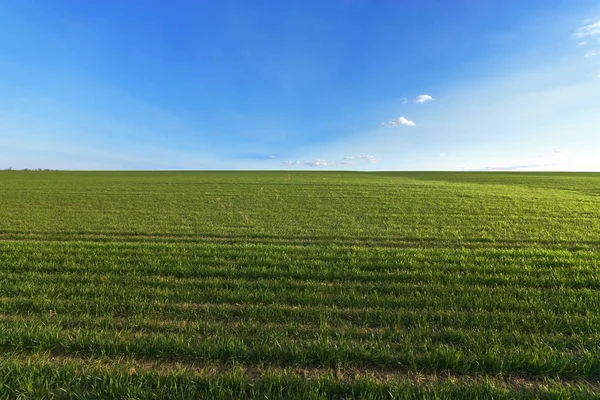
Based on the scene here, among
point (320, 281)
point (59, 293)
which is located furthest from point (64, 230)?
point (320, 281)

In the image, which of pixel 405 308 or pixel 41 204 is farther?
pixel 41 204

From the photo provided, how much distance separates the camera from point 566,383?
11.1 feet

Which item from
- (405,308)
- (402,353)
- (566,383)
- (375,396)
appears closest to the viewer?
(375,396)

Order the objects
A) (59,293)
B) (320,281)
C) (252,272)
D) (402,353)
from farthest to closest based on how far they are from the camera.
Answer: (252,272) → (320,281) → (59,293) → (402,353)

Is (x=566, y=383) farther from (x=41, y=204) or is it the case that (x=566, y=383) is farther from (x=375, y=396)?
(x=41, y=204)

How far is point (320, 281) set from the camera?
619 cm

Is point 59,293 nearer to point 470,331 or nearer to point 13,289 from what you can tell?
point 13,289

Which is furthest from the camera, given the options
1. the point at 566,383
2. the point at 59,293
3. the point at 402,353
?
the point at 59,293

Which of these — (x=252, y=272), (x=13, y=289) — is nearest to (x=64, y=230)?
(x=13, y=289)

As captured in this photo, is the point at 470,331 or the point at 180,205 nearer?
the point at 470,331

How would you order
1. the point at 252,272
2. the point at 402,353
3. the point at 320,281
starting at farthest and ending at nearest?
the point at 252,272 → the point at 320,281 → the point at 402,353

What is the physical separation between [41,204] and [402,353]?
2363 cm

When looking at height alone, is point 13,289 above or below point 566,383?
above

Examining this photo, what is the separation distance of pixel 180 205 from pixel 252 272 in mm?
13798
